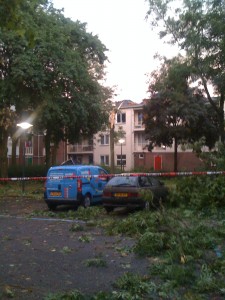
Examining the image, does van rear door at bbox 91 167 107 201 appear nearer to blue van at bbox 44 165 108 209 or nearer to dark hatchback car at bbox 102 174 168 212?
blue van at bbox 44 165 108 209

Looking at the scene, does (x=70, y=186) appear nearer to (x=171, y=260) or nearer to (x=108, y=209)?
(x=108, y=209)

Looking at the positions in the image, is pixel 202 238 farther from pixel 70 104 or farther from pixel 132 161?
pixel 132 161

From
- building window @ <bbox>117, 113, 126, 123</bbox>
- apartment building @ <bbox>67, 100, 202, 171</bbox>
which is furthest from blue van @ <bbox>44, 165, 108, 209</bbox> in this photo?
building window @ <bbox>117, 113, 126, 123</bbox>

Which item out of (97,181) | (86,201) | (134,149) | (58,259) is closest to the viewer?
(58,259)

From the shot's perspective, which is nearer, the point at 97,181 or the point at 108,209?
the point at 108,209

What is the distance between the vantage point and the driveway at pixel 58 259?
6.43 metres

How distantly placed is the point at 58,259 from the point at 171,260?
2179 mm

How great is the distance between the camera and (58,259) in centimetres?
832

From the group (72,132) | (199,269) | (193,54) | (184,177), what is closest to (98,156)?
(72,132)

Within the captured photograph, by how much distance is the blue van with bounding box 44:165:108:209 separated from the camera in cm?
1652

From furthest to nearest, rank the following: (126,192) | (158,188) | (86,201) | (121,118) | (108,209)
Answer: (121,118) → (86,201) → (158,188) → (108,209) → (126,192)

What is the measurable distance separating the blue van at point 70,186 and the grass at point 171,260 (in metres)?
4.21

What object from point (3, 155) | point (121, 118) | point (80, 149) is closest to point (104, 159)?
point (80, 149)

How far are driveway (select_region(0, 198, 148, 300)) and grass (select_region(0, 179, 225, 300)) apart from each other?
19 centimetres
